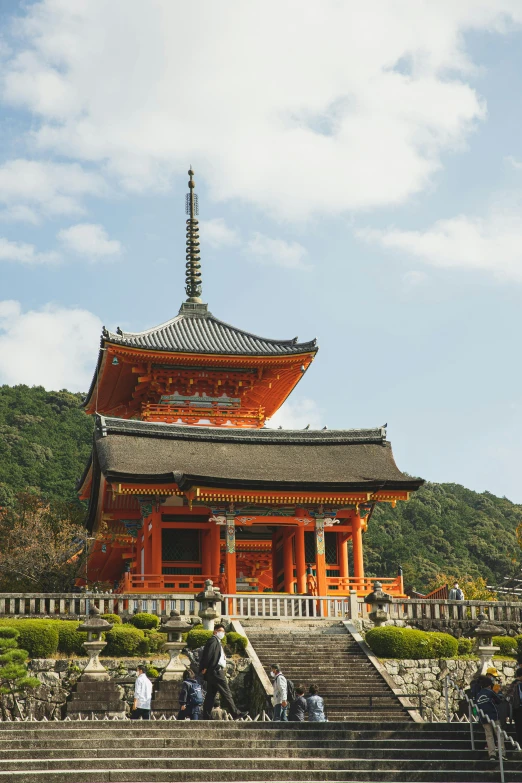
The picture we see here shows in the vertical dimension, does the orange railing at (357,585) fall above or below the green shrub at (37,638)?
above

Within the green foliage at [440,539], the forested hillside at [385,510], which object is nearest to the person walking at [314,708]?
the forested hillside at [385,510]

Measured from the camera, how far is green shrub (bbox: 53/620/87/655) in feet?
86.4

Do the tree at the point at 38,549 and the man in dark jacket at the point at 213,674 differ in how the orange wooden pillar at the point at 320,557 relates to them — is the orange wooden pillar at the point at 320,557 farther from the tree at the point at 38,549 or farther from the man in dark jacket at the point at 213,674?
the man in dark jacket at the point at 213,674

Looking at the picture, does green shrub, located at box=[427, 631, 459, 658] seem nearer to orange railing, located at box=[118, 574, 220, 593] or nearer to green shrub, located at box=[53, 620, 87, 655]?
orange railing, located at box=[118, 574, 220, 593]

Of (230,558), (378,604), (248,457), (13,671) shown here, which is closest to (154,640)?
(13,671)

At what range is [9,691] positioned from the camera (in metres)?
23.7

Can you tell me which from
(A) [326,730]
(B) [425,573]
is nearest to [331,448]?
(A) [326,730]

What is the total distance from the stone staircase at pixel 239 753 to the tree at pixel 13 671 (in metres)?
5.17

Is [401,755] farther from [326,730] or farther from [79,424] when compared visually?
[79,424]

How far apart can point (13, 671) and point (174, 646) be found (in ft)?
12.6

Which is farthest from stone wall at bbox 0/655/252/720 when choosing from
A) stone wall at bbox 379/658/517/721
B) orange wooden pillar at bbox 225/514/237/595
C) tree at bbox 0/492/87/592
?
tree at bbox 0/492/87/592

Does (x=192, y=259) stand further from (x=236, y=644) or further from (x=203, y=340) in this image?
(x=236, y=644)

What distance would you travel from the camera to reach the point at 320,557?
3428 cm

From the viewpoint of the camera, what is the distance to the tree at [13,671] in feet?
76.6
